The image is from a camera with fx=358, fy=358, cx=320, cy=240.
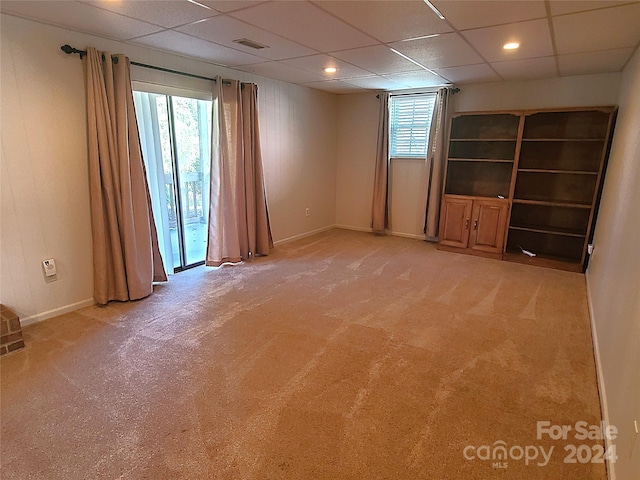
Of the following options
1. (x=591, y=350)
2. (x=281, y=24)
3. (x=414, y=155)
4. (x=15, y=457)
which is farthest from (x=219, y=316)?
(x=414, y=155)

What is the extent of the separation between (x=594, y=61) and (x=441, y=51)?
5.31ft

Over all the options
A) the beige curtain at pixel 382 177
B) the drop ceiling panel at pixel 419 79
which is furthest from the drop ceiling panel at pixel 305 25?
the beige curtain at pixel 382 177

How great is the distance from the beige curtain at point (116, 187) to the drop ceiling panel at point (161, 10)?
682mm

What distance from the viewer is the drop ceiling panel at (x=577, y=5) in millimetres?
2068

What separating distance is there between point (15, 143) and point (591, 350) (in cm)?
436

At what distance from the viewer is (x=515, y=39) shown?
2.80 meters

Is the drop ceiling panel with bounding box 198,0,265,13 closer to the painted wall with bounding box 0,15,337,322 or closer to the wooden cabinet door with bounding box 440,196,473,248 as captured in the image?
the painted wall with bounding box 0,15,337,322

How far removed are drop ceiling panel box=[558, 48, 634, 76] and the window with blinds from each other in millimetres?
1747

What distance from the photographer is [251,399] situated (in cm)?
201

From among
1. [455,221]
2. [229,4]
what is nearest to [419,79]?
[455,221]

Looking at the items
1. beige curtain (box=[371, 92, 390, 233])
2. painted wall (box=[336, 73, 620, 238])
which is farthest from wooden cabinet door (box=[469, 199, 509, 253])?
beige curtain (box=[371, 92, 390, 233])

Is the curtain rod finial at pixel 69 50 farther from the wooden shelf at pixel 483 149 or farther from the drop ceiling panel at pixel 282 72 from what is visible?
the wooden shelf at pixel 483 149

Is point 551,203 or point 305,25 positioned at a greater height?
point 305,25

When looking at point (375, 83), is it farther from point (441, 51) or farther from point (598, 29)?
point (598, 29)
